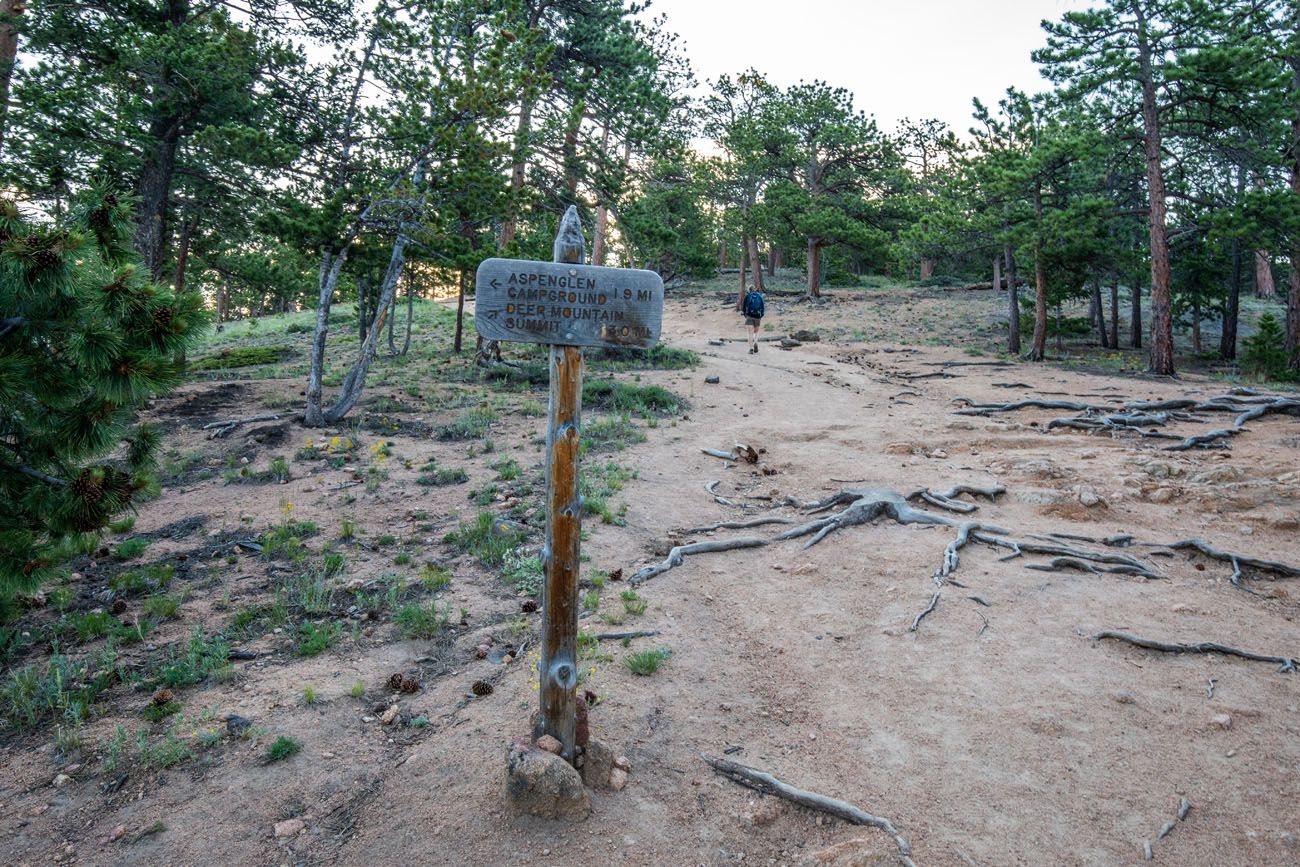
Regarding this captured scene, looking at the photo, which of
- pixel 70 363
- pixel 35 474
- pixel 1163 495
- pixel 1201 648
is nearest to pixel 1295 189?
pixel 1163 495

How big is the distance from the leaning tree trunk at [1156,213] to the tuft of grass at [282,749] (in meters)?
22.8

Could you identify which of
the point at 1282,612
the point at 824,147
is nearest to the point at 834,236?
the point at 824,147

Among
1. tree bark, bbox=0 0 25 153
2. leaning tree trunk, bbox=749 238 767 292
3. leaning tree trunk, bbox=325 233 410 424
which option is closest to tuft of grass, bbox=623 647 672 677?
leaning tree trunk, bbox=325 233 410 424

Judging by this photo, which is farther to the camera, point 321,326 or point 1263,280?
point 1263,280

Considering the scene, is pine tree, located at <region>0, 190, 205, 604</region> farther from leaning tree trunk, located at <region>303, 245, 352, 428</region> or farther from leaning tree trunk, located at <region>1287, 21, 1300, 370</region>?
leaning tree trunk, located at <region>1287, 21, 1300, 370</region>

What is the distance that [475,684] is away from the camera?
502 cm

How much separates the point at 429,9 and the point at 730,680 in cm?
1359

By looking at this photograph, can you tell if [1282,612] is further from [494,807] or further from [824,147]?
[824,147]

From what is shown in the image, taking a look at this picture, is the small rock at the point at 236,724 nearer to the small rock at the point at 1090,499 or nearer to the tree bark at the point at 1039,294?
the small rock at the point at 1090,499

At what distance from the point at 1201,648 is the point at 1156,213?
18455 millimetres

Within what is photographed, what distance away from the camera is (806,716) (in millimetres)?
4762

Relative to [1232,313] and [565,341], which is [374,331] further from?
[1232,313]

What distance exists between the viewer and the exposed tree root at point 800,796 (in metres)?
3.62

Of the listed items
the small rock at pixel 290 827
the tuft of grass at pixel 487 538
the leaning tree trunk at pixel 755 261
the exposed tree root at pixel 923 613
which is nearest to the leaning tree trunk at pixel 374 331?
the tuft of grass at pixel 487 538
